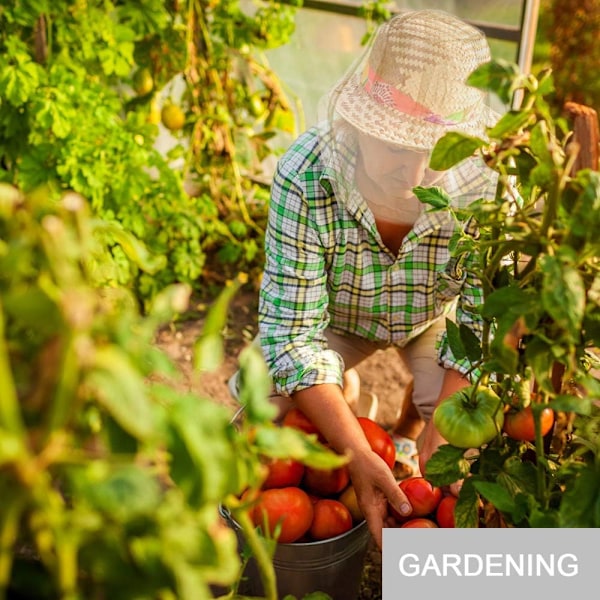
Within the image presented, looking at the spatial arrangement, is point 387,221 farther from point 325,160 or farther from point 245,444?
point 245,444

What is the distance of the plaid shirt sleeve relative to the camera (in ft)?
5.09

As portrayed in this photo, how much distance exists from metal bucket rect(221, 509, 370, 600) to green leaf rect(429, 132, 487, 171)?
74 centimetres

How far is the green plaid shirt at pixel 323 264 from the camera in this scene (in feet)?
5.05

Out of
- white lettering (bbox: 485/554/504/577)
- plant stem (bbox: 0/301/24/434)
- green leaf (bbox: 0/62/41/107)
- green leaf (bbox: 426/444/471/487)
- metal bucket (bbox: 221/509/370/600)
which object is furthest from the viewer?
green leaf (bbox: 0/62/41/107)

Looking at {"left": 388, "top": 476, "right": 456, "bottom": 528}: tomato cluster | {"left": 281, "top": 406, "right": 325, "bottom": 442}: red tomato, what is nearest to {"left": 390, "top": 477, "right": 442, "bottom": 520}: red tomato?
{"left": 388, "top": 476, "right": 456, "bottom": 528}: tomato cluster

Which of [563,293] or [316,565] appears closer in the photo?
[563,293]

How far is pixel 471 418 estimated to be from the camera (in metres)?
0.97

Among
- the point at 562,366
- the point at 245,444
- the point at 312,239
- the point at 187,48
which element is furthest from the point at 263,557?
the point at 187,48

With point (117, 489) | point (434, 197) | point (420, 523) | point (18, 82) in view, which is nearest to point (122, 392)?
point (117, 489)

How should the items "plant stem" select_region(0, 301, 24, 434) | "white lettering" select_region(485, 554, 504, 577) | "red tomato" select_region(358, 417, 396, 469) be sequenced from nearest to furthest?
"plant stem" select_region(0, 301, 24, 434) < "white lettering" select_region(485, 554, 504, 577) < "red tomato" select_region(358, 417, 396, 469)

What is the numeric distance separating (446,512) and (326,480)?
254 millimetres

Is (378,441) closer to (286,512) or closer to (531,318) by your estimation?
(286,512)

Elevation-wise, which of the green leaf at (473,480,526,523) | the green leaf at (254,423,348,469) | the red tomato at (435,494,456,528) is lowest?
the red tomato at (435,494,456,528)

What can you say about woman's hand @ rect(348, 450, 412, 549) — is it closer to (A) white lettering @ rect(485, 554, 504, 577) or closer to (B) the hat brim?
(A) white lettering @ rect(485, 554, 504, 577)
